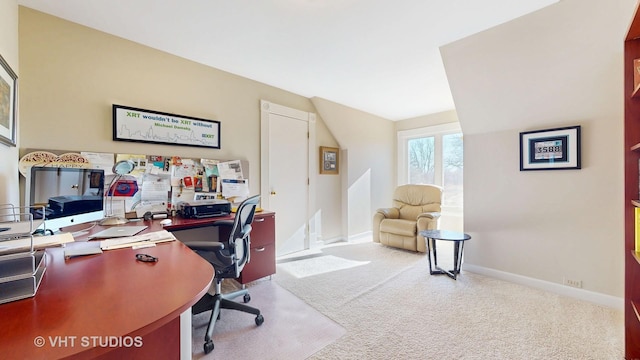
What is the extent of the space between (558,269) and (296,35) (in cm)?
325

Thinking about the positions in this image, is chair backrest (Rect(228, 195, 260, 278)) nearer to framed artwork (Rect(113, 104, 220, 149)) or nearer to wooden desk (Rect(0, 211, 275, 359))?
wooden desk (Rect(0, 211, 275, 359))

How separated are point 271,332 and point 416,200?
3190 millimetres

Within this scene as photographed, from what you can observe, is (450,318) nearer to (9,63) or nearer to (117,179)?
(117,179)

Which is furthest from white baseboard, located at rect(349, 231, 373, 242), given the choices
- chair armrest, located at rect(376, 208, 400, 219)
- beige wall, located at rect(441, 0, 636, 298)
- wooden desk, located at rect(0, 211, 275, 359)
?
wooden desk, located at rect(0, 211, 275, 359)

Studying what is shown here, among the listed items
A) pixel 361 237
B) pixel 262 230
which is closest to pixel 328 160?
pixel 361 237

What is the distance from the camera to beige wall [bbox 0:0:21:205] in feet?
5.01

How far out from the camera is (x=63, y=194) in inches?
57.6

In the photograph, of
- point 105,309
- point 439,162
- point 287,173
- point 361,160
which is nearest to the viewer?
point 105,309

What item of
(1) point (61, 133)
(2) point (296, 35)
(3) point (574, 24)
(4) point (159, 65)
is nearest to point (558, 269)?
(3) point (574, 24)

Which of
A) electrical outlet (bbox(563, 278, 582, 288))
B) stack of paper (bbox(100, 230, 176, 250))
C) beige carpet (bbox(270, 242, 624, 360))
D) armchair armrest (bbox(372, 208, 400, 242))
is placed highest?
stack of paper (bbox(100, 230, 176, 250))

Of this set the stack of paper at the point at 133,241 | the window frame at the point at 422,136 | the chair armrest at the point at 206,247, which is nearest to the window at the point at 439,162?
the window frame at the point at 422,136

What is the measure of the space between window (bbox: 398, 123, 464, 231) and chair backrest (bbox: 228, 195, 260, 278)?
3613 mm

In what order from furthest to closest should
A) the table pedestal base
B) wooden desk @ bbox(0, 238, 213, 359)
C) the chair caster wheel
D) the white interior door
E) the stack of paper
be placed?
1. the white interior door
2. the table pedestal base
3. the chair caster wheel
4. the stack of paper
5. wooden desk @ bbox(0, 238, 213, 359)

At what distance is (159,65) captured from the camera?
2.46m
